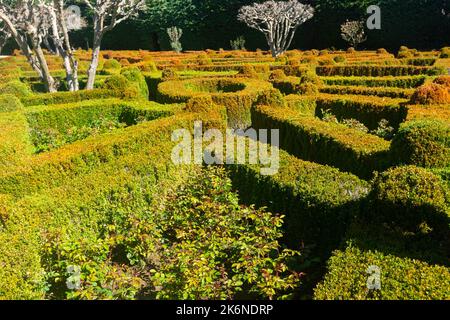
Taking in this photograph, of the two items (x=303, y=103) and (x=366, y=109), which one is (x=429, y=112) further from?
(x=303, y=103)

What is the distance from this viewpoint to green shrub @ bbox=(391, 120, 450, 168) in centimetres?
679

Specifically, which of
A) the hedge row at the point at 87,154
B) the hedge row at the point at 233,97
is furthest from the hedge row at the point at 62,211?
the hedge row at the point at 233,97

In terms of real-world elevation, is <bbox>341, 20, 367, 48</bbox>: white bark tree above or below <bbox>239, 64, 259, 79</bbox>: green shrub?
above

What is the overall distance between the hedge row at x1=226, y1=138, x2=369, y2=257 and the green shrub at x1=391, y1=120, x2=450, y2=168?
Result: 3.80ft

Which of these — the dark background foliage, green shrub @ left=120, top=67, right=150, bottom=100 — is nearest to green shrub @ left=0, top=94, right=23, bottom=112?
green shrub @ left=120, top=67, right=150, bottom=100

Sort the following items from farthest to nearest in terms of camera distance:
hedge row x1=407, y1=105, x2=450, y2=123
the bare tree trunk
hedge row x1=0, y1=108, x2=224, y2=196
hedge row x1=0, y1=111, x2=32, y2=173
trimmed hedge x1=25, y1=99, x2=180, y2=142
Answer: the bare tree trunk
trimmed hedge x1=25, y1=99, x2=180, y2=142
hedge row x1=407, y1=105, x2=450, y2=123
hedge row x1=0, y1=111, x2=32, y2=173
hedge row x1=0, y1=108, x2=224, y2=196

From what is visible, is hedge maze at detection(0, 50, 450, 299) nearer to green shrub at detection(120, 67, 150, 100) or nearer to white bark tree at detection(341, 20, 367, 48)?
green shrub at detection(120, 67, 150, 100)

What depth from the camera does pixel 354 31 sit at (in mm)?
36594

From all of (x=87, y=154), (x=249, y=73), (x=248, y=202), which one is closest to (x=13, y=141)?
(x=87, y=154)

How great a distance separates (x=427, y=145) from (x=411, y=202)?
2366mm

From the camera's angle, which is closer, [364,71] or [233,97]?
[233,97]

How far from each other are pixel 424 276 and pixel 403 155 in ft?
10.6

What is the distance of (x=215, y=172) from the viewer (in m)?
8.31

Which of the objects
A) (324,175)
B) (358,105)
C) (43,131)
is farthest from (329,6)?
(324,175)
